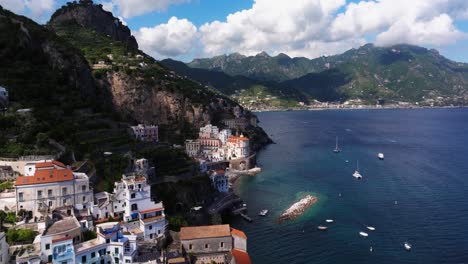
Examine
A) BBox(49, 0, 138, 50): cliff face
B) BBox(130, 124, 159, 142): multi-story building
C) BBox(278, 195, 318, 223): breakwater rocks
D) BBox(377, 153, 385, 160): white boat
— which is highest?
BBox(49, 0, 138, 50): cliff face

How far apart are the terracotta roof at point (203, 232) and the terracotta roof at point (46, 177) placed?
13.4m

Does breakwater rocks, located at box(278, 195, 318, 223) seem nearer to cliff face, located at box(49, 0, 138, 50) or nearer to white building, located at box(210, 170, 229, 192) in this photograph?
white building, located at box(210, 170, 229, 192)

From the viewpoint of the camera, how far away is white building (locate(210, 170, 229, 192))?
2665 inches

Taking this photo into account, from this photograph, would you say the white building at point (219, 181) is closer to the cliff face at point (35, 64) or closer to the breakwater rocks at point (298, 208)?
the breakwater rocks at point (298, 208)

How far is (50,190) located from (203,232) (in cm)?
1661

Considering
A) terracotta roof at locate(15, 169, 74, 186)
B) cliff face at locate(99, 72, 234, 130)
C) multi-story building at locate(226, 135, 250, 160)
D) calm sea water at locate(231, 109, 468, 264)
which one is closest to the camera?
terracotta roof at locate(15, 169, 74, 186)

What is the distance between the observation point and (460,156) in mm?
106938

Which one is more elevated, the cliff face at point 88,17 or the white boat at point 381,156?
the cliff face at point 88,17

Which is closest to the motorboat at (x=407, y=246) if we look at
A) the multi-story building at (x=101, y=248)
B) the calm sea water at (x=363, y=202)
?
the calm sea water at (x=363, y=202)

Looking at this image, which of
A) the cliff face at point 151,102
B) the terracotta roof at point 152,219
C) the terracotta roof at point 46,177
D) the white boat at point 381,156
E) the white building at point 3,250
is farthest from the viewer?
the white boat at point 381,156

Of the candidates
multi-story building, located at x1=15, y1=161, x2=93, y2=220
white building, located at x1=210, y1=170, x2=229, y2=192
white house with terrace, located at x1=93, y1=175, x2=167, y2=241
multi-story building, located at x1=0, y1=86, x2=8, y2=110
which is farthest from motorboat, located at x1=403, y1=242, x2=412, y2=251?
multi-story building, located at x1=0, y1=86, x2=8, y2=110

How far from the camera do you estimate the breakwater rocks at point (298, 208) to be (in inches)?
2289

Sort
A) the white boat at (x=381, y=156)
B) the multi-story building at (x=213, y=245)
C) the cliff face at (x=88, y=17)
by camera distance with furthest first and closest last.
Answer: the cliff face at (x=88, y=17), the white boat at (x=381, y=156), the multi-story building at (x=213, y=245)

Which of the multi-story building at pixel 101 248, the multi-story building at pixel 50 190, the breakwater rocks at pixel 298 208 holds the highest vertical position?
the multi-story building at pixel 50 190
